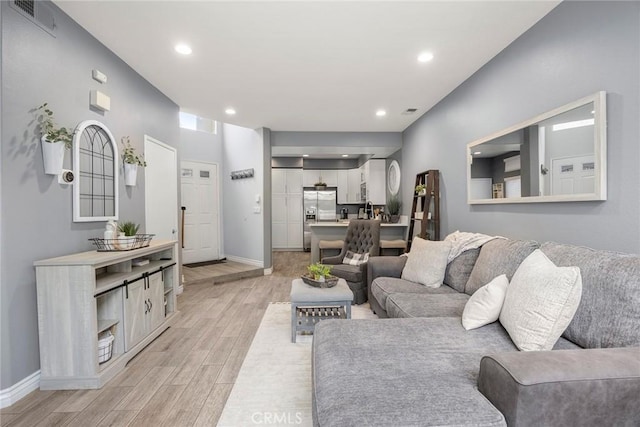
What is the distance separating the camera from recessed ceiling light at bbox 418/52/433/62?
2.74 m

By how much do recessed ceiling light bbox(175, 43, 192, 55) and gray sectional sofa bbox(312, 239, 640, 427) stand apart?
2.61 metres

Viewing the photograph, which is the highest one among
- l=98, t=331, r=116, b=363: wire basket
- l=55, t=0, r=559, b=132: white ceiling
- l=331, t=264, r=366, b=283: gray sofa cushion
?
l=55, t=0, r=559, b=132: white ceiling

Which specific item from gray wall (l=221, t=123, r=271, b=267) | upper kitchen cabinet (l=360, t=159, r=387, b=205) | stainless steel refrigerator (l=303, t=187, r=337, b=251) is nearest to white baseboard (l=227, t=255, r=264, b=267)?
gray wall (l=221, t=123, r=271, b=267)

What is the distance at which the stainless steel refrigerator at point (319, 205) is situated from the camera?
826cm

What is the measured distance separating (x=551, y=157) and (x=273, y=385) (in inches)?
102

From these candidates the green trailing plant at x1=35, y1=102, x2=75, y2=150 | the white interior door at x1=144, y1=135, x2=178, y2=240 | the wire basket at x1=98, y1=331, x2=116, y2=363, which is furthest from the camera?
the white interior door at x1=144, y1=135, x2=178, y2=240

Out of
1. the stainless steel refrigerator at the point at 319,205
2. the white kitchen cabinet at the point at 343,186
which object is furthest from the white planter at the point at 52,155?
the white kitchen cabinet at the point at 343,186

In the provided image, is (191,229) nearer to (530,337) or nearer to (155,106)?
(155,106)

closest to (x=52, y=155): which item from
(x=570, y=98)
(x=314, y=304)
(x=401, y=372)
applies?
(x=314, y=304)

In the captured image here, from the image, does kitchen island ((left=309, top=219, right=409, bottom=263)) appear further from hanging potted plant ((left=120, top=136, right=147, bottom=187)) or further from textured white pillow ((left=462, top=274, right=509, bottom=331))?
textured white pillow ((left=462, top=274, right=509, bottom=331))

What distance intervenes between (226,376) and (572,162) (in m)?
2.85

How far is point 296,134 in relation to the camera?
5473 millimetres

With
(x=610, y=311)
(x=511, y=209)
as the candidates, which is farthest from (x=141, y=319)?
(x=511, y=209)

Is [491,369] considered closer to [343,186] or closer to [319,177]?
[343,186]
